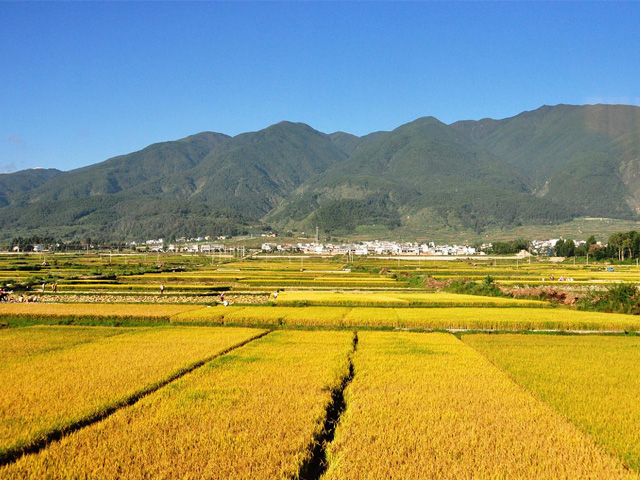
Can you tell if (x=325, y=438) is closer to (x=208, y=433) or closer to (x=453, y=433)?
(x=208, y=433)

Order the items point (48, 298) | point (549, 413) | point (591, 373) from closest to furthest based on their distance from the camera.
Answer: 1. point (549, 413)
2. point (591, 373)
3. point (48, 298)

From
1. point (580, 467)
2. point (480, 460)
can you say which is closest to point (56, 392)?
point (480, 460)

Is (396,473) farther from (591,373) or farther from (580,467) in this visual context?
(591,373)

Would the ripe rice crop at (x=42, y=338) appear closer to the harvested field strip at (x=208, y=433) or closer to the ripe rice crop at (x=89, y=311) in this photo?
the ripe rice crop at (x=89, y=311)

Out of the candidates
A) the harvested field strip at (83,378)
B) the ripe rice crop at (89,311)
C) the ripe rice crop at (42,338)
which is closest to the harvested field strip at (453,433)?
the harvested field strip at (83,378)

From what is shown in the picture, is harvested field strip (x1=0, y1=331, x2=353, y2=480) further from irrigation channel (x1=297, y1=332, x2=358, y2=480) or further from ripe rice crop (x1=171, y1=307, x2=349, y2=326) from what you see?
ripe rice crop (x1=171, y1=307, x2=349, y2=326)

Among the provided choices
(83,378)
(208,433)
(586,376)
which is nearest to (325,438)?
(208,433)

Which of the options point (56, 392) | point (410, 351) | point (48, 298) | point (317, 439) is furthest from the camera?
point (48, 298)

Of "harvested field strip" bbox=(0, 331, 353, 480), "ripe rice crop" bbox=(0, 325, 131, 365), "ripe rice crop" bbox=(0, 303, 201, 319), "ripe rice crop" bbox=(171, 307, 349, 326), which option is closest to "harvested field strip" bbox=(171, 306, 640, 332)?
"ripe rice crop" bbox=(171, 307, 349, 326)
